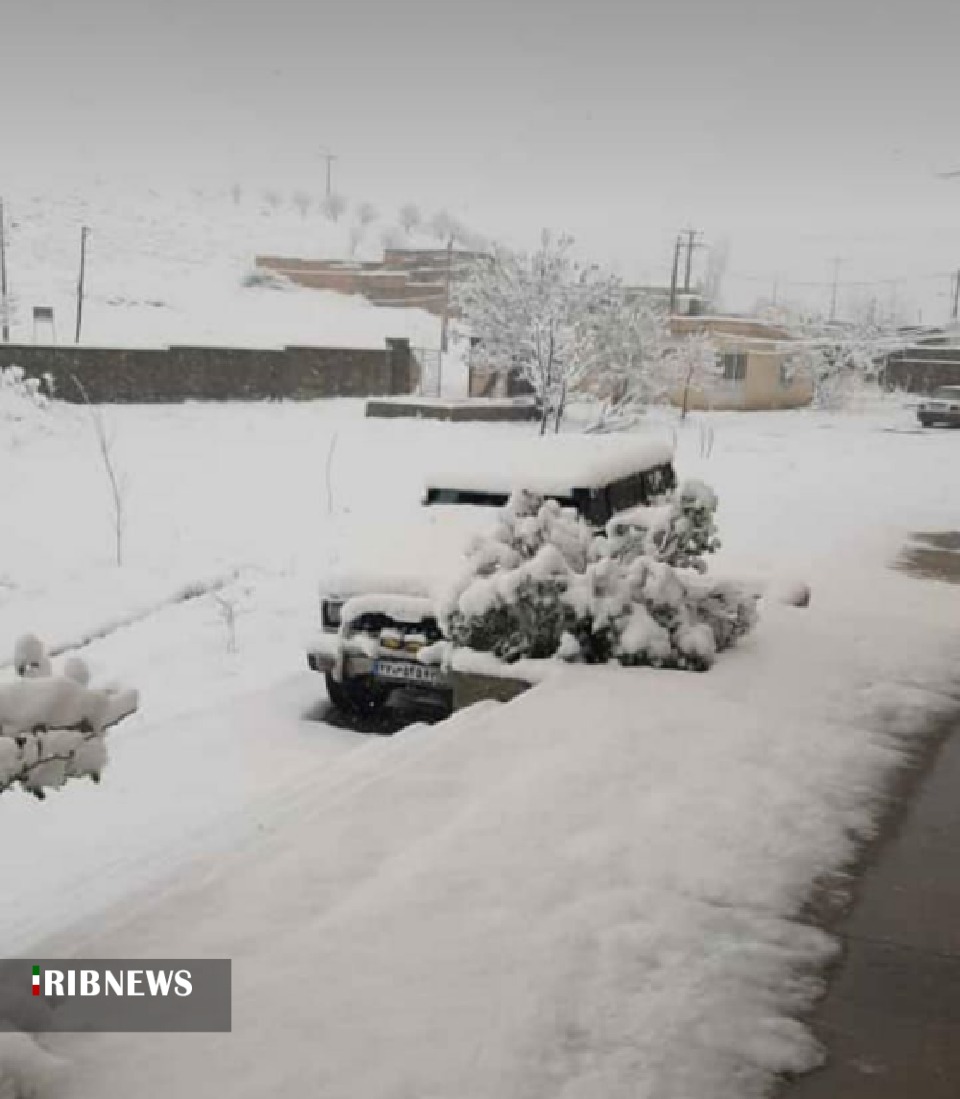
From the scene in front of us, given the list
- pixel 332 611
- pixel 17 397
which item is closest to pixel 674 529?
pixel 332 611

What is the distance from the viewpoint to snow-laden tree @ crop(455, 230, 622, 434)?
28484 millimetres

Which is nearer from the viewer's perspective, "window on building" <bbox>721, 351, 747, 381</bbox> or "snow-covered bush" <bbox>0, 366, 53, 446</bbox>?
"snow-covered bush" <bbox>0, 366, 53, 446</bbox>

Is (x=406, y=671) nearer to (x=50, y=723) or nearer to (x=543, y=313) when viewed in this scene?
(x=50, y=723)

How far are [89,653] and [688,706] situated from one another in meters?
6.34

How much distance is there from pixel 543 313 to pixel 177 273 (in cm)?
3953

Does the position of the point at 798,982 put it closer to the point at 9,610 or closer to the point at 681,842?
the point at 681,842

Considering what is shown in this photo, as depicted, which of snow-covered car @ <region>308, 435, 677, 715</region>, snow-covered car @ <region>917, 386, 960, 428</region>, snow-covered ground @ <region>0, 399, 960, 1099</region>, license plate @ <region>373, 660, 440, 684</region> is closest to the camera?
snow-covered ground @ <region>0, 399, 960, 1099</region>

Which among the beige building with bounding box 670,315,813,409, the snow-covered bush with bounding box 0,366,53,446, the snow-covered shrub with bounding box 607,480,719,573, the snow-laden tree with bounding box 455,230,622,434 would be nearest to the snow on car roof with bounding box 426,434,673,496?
the snow-covered shrub with bounding box 607,480,719,573

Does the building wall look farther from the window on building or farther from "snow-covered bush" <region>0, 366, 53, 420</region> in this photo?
"snow-covered bush" <region>0, 366, 53, 420</region>

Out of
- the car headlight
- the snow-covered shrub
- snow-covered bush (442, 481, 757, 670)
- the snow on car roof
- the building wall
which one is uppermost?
the building wall

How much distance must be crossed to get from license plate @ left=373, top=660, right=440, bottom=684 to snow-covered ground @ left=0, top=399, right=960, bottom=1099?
512mm

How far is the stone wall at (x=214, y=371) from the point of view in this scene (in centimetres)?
2916

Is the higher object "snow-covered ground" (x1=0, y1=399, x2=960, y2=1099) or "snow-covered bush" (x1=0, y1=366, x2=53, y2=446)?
"snow-covered bush" (x1=0, y1=366, x2=53, y2=446)

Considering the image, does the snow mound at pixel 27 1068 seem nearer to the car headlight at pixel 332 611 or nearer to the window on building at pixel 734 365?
the car headlight at pixel 332 611
